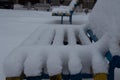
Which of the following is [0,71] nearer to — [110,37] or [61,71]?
[61,71]

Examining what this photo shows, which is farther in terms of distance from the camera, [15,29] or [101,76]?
[15,29]

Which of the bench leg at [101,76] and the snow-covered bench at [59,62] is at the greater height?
the snow-covered bench at [59,62]

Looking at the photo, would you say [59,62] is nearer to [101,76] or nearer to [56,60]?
[56,60]

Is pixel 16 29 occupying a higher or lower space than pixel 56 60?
lower

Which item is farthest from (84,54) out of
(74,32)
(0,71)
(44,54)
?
(0,71)

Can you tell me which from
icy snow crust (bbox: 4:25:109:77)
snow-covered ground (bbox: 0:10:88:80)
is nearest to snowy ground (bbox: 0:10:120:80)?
snow-covered ground (bbox: 0:10:88:80)

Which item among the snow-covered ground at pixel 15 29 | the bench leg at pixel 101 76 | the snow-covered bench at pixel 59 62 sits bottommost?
the snow-covered ground at pixel 15 29

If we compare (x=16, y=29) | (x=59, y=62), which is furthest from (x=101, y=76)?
(x=16, y=29)

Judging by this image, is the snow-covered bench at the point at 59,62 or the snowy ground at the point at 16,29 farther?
the snowy ground at the point at 16,29

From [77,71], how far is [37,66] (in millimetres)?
198

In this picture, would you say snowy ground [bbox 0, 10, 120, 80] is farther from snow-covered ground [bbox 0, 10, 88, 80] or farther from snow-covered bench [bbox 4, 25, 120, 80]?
snow-covered bench [bbox 4, 25, 120, 80]

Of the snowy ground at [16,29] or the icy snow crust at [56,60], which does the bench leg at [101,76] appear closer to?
the icy snow crust at [56,60]

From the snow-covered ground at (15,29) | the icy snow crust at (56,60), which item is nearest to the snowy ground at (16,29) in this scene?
the snow-covered ground at (15,29)

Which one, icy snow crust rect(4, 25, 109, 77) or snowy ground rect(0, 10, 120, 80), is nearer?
icy snow crust rect(4, 25, 109, 77)
